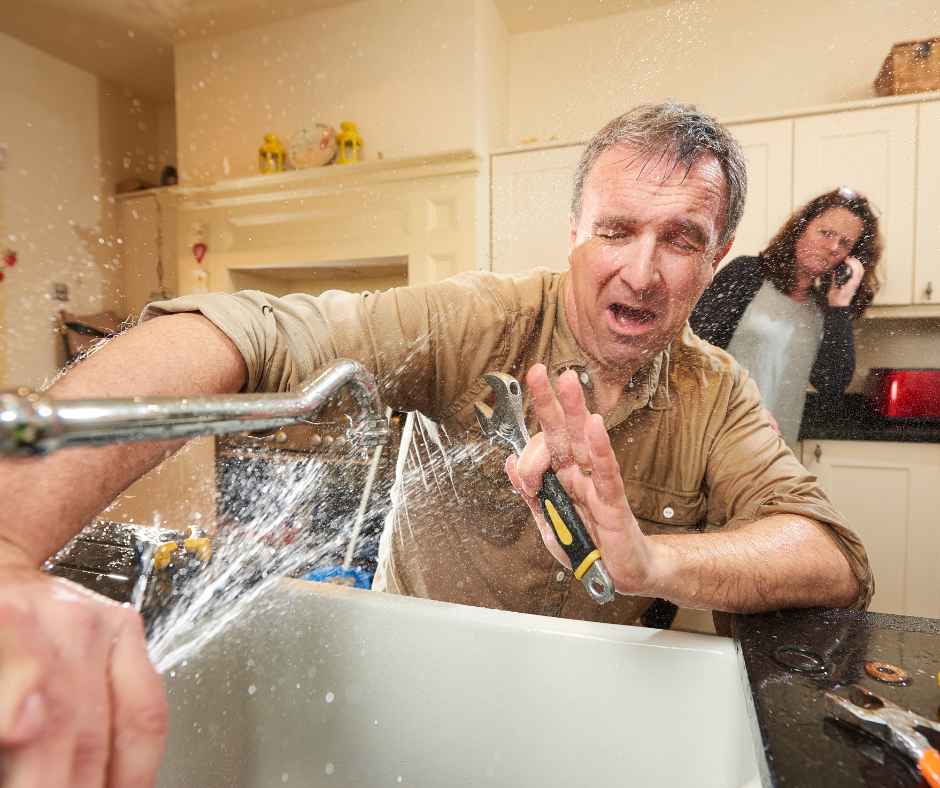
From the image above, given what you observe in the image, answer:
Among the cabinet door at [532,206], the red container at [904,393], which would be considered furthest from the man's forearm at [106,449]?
the red container at [904,393]

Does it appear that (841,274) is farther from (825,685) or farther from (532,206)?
(825,685)

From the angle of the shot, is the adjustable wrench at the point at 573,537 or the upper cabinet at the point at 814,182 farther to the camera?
the upper cabinet at the point at 814,182

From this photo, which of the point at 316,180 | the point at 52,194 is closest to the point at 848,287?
the point at 316,180

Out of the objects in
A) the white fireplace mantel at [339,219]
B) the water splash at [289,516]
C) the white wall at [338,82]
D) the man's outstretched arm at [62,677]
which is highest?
the white wall at [338,82]

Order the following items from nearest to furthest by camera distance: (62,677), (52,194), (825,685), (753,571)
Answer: (62,677)
(825,685)
(753,571)
(52,194)

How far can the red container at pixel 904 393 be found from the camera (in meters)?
0.64

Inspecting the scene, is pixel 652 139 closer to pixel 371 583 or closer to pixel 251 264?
pixel 251 264

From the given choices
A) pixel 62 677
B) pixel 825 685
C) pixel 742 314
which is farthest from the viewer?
pixel 742 314

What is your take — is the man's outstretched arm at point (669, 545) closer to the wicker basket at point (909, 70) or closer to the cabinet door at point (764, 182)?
the cabinet door at point (764, 182)

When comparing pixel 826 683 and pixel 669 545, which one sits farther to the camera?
pixel 669 545

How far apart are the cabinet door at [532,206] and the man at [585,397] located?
35mm

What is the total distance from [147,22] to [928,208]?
836 mm

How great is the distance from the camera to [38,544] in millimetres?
267

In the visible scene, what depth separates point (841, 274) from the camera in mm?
649
